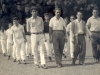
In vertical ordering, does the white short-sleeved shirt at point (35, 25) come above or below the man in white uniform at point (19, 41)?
above

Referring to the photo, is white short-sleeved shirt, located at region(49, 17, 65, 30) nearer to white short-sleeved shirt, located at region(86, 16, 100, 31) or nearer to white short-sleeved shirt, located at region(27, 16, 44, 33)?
white short-sleeved shirt, located at region(27, 16, 44, 33)

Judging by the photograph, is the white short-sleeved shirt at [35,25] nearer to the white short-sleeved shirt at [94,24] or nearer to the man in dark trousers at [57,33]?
the man in dark trousers at [57,33]

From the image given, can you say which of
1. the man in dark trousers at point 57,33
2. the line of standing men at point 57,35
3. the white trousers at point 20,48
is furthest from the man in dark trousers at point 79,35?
the white trousers at point 20,48

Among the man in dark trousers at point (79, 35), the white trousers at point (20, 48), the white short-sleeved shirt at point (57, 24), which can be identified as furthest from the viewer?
the white trousers at point (20, 48)

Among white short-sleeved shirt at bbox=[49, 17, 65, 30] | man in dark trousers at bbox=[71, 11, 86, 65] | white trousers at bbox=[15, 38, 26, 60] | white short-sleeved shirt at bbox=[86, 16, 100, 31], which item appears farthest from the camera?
white trousers at bbox=[15, 38, 26, 60]

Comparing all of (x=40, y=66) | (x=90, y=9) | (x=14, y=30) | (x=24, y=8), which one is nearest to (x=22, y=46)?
(x=14, y=30)

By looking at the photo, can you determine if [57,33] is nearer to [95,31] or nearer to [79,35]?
[79,35]

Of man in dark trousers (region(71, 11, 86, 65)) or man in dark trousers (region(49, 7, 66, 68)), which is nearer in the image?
man in dark trousers (region(49, 7, 66, 68))

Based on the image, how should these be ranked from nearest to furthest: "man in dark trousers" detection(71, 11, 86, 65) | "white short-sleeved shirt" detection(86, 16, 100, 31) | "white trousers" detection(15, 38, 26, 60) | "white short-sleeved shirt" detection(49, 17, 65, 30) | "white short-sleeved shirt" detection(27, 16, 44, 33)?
"white short-sleeved shirt" detection(27, 16, 44, 33)
"white short-sleeved shirt" detection(49, 17, 65, 30)
"man in dark trousers" detection(71, 11, 86, 65)
"white short-sleeved shirt" detection(86, 16, 100, 31)
"white trousers" detection(15, 38, 26, 60)

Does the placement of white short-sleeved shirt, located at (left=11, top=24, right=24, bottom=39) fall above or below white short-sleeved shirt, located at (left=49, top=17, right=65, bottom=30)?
below

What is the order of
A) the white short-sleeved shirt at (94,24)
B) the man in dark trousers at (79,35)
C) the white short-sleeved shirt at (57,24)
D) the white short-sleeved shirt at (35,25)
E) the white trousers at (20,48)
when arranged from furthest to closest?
the white trousers at (20,48), the white short-sleeved shirt at (94,24), the man in dark trousers at (79,35), the white short-sleeved shirt at (57,24), the white short-sleeved shirt at (35,25)

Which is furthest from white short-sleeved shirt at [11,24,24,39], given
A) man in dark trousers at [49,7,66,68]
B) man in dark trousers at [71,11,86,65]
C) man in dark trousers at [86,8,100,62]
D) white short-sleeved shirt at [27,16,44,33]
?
man in dark trousers at [86,8,100,62]

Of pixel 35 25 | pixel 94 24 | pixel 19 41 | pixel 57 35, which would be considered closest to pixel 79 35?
pixel 57 35

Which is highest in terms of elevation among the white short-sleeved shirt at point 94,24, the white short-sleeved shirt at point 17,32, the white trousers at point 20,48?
the white short-sleeved shirt at point 94,24
